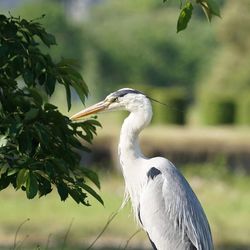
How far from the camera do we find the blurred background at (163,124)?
50.5ft

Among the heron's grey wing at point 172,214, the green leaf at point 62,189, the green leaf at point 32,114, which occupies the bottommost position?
the heron's grey wing at point 172,214

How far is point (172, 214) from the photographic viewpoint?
21.5ft

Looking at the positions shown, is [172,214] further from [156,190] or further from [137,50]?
[137,50]

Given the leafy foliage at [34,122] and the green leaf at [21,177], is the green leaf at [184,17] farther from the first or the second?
the green leaf at [21,177]

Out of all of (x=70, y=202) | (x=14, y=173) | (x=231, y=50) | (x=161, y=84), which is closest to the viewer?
(x=14, y=173)

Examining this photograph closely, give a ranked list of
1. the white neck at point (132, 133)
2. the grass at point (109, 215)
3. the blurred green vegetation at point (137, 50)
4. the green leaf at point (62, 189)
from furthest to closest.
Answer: the blurred green vegetation at point (137, 50) < the grass at point (109, 215) < the white neck at point (132, 133) < the green leaf at point (62, 189)

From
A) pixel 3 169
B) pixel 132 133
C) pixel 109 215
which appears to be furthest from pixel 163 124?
pixel 3 169

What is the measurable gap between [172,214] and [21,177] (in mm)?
1516

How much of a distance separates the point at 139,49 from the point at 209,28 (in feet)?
13.1

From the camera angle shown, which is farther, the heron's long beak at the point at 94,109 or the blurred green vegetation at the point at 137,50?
the blurred green vegetation at the point at 137,50

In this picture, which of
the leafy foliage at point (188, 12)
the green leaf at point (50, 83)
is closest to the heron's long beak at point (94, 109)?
the green leaf at point (50, 83)

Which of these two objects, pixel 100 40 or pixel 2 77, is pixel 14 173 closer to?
pixel 2 77

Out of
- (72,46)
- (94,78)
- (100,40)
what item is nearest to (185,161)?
(94,78)

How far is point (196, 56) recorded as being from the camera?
194 ft
